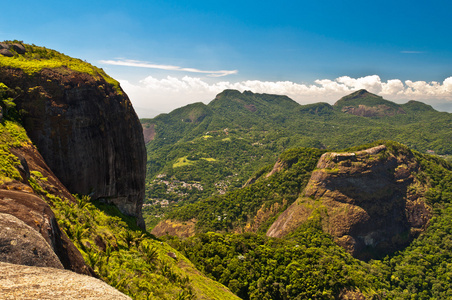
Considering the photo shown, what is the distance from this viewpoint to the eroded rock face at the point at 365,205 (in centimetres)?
6838

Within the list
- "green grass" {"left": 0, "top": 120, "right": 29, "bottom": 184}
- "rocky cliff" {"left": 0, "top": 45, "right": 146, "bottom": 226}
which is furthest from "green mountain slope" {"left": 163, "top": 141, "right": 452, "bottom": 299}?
"green grass" {"left": 0, "top": 120, "right": 29, "bottom": 184}

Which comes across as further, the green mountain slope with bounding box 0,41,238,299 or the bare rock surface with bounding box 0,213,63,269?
the green mountain slope with bounding box 0,41,238,299

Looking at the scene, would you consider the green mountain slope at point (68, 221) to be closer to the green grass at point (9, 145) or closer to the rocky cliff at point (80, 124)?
the green grass at point (9, 145)

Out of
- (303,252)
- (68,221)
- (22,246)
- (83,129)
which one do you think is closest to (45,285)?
(22,246)

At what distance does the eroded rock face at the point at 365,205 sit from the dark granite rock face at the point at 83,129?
55.5 meters

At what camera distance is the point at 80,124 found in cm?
2636

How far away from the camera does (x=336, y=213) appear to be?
7006cm

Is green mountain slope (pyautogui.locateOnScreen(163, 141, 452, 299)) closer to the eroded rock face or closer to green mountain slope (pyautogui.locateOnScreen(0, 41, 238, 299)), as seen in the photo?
the eroded rock face

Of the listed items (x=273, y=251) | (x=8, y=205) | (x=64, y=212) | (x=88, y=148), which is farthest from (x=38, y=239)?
(x=273, y=251)

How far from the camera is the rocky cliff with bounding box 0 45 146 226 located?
23750mm

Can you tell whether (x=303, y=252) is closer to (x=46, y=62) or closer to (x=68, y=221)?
(x=68, y=221)

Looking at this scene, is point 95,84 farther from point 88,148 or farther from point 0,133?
point 0,133

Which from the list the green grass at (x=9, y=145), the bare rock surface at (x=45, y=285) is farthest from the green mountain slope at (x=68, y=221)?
the bare rock surface at (x=45, y=285)

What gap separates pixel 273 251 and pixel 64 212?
135 feet
